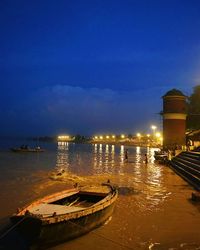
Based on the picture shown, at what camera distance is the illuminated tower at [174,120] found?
48.1m

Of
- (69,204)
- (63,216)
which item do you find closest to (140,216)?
(69,204)

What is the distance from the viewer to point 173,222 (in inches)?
545

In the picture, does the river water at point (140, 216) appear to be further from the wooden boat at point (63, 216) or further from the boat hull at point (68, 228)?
the wooden boat at point (63, 216)

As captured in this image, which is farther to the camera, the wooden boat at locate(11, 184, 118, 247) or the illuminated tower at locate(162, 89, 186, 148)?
the illuminated tower at locate(162, 89, 186, 148)

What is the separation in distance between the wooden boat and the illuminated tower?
3468cm

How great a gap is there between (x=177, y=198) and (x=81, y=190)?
650cm

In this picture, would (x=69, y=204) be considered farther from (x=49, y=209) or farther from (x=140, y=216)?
(x=140, y=216)

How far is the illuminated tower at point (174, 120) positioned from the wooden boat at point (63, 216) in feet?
114

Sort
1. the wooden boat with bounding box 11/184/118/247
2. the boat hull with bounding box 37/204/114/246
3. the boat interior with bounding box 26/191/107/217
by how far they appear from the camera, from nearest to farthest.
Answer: the wooden boat with bounding box 11/184/118/247 → the boat hull with bounding box 37/204/114/246 → the boat interior with bounding box 26/191/107/217

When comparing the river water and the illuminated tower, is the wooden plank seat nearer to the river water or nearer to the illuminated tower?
the river water

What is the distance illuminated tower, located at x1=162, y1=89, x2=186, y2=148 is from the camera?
4812cm

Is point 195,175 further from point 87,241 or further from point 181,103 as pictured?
point 181,103

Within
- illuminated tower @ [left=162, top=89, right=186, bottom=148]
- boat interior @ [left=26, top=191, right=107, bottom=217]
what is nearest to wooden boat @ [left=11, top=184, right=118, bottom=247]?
boat interior @ [left=26, top=191, right=107, bottom=217]

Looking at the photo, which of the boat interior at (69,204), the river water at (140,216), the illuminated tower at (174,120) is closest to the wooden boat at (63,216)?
the boat interior at (69,204)
